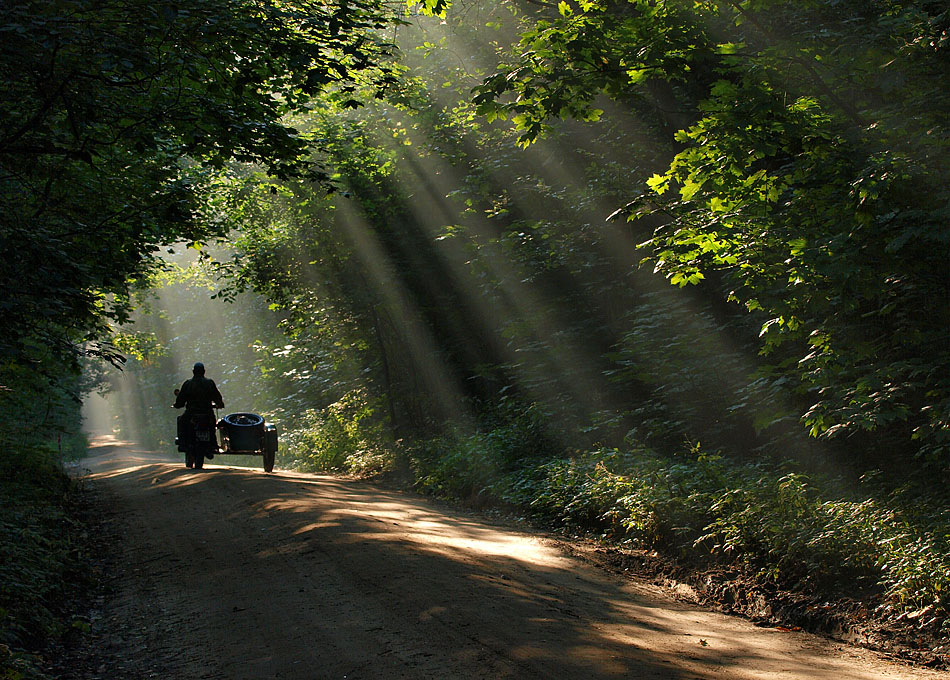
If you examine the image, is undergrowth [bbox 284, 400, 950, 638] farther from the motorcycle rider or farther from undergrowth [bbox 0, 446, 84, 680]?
undergrowth [bbox 0, 446, 84, 680]

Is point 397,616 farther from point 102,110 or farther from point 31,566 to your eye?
point 102,110

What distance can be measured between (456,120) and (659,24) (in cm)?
1061

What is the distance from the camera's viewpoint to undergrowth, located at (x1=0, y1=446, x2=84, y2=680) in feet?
18.4

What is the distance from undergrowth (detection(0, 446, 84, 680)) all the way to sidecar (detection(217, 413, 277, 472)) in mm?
3897

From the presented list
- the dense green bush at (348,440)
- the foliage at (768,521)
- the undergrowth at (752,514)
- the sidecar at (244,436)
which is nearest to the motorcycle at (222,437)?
the sidecar at (244,436)

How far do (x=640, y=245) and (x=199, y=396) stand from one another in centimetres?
1116

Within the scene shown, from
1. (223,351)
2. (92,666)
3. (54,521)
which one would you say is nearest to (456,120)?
(54,521)

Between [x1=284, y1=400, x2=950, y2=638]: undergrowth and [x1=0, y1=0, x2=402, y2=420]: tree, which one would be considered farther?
[x1=284, y1=400, x2=950, y2=638]: undergrowth

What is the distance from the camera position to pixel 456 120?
17.6 meters

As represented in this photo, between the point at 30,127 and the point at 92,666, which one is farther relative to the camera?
the point at 30,127

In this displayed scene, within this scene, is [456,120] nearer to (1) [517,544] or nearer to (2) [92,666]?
(1) [517,544]

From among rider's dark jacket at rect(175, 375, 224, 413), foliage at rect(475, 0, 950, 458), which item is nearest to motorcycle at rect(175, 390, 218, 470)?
rider's dark jacket at rect(175, 375, 224, 413)

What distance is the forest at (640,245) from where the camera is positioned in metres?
6.45

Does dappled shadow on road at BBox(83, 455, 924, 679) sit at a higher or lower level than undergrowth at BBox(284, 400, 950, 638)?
lower
